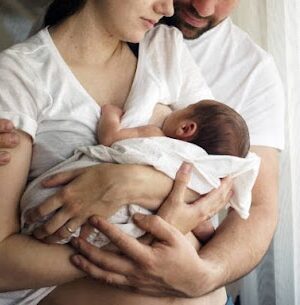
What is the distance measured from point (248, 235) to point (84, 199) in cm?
46

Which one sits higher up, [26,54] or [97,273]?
[26,54]

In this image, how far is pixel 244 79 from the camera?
1.53 metres

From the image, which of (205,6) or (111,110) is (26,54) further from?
(205,6)

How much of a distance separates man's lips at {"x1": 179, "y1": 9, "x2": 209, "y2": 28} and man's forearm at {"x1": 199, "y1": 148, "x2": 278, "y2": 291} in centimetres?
39

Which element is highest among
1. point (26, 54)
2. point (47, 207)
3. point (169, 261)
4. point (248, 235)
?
point (26, 54)

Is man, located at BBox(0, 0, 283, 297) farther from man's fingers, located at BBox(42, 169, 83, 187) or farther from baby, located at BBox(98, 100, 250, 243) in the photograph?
baby, located at BBox(98, 100, 250, 243)

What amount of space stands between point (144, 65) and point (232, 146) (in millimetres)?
324

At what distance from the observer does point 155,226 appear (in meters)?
1.07

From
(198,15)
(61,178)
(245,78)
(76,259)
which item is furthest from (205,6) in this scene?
(76,259)

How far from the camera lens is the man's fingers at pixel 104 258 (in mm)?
1078

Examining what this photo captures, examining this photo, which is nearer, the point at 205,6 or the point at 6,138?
the point at 6,138

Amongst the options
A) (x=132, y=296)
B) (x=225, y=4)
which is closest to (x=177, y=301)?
(x=132, y=296)

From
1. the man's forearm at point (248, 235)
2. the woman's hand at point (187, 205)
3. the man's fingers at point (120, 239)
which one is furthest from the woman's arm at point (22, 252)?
the man's forearm at point (248, 235)

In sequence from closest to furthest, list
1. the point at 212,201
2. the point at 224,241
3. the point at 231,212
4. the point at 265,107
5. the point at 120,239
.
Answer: the point at 120,239 < the point at 212,201 < the point at 224,241 < the point at 231,212 < the point at 265,107
